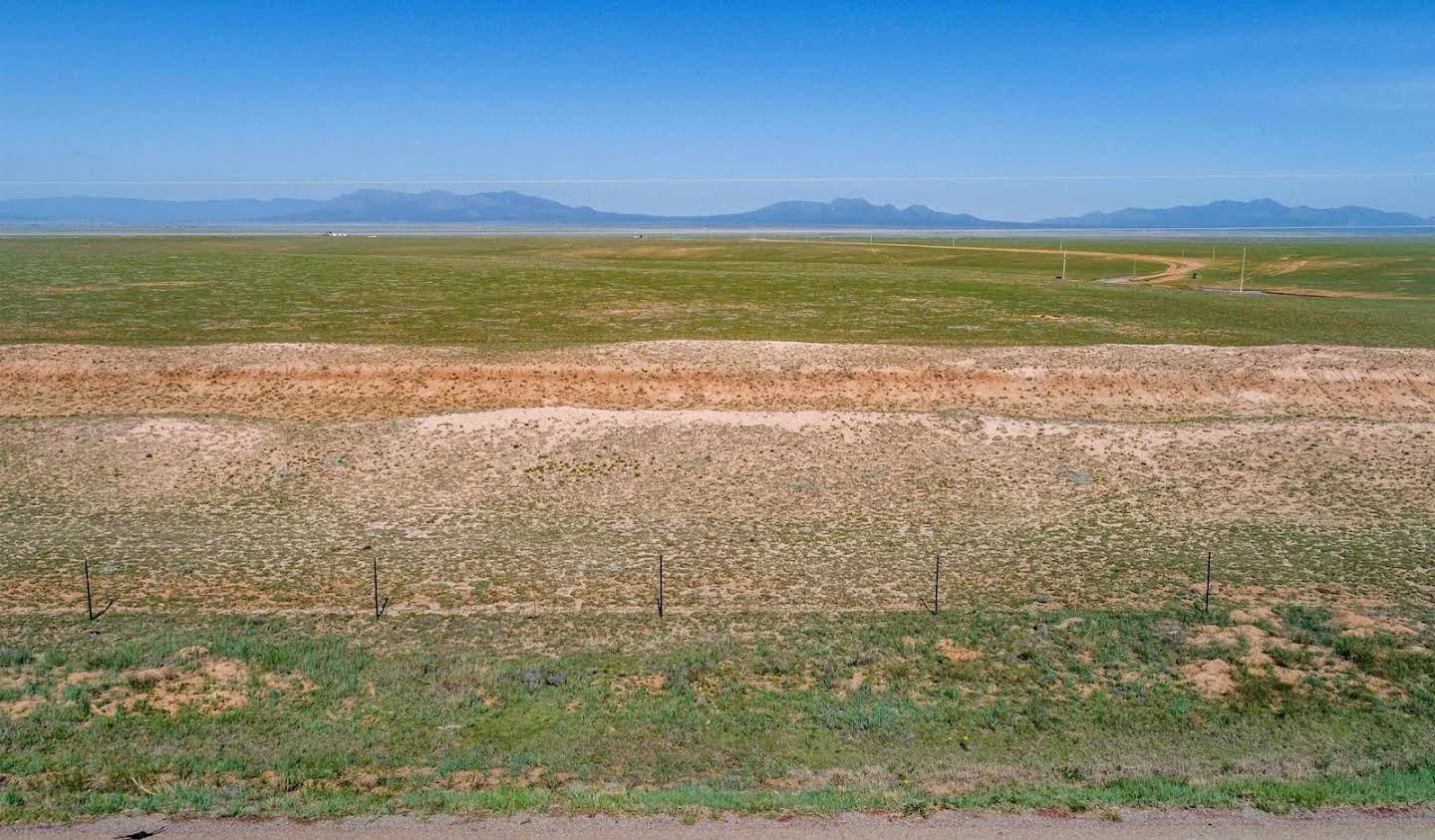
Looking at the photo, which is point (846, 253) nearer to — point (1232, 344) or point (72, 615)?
point (1232, 344)

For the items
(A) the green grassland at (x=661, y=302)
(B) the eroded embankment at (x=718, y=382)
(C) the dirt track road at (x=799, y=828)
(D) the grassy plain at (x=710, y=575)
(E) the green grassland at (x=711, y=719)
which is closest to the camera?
(C) the dirt track road at (x=799, y=828)

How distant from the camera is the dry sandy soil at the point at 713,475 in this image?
2291 cm

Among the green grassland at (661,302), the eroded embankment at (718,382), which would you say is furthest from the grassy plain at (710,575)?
the green grassland at (661,302)

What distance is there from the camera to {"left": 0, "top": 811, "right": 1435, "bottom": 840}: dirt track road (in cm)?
1236

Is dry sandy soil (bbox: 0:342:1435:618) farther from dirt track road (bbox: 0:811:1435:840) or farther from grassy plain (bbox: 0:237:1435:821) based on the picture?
dirt track road (bbox: 0:811:1435:840)

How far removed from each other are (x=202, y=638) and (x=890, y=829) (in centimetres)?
1399

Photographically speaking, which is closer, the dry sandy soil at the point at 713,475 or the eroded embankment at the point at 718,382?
the dry sandy soil at the point at 713,475

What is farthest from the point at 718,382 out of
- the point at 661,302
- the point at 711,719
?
the point at 661,302

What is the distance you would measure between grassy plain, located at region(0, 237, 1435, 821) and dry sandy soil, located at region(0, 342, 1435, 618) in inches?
6.9

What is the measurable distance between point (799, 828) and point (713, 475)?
65.3 feet

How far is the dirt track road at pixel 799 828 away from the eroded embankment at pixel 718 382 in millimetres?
27894

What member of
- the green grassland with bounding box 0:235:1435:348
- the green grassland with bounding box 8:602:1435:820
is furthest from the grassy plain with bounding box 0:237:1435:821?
the green grassland with bounding box 0:235:1435:348

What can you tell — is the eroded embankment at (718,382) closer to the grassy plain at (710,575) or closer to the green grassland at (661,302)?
the grassy plain at (710,575)

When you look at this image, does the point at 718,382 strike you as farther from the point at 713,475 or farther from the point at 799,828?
the point at 799,828
